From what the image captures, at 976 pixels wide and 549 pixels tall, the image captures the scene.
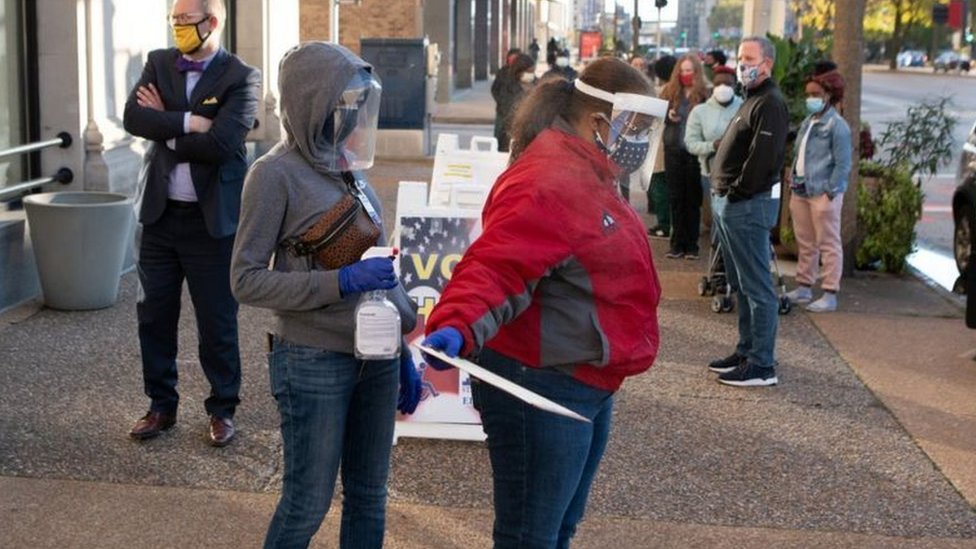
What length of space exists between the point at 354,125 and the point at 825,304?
6.71m

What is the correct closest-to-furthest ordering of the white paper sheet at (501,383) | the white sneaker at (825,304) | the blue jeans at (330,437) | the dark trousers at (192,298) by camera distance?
1. the white paper sheet at (501,383)
2. the blue jeans at (330,437)
3. the dark trousers at (192,298)
4. the white sneaker at (825,304)

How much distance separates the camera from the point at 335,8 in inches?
806

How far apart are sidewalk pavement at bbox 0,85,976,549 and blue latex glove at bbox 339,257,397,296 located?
1.66 m

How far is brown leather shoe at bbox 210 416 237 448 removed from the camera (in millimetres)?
6137

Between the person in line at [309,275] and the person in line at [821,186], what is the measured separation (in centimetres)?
615

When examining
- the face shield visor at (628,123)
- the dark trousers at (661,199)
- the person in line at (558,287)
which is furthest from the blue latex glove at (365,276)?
the dark trousers at (661,199)

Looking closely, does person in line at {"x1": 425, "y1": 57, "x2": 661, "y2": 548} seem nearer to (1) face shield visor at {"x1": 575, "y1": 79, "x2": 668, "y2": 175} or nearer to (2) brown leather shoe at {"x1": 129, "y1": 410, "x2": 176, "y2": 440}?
(1) face shield visor at {"x1": 575, "y1": 79, "x2": 668, "y2": 175}

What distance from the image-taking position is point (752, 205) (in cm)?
761

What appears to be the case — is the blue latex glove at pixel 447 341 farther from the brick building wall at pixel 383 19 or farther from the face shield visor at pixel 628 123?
the brick building wall at pixel 383 19

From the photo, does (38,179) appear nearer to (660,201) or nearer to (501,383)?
(660,201)

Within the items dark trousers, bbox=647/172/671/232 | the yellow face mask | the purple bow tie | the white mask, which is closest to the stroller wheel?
the white mask

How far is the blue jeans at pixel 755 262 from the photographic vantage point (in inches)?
297

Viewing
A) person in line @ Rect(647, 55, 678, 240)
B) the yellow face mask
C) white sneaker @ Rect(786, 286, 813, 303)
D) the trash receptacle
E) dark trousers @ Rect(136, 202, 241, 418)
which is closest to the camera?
the yellow face mask

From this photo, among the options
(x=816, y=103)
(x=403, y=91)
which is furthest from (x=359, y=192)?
(x=403, y=91)
